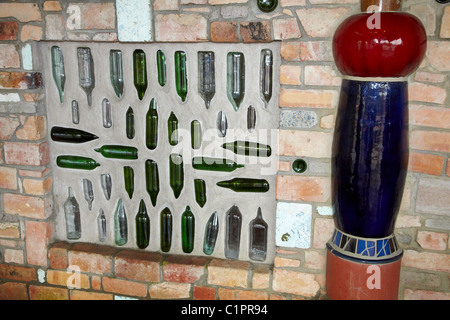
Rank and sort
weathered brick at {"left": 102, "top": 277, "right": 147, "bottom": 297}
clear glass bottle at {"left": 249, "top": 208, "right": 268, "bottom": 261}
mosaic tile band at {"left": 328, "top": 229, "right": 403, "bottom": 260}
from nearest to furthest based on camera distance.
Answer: mosaic tile band at {"left": 328, "top": 229, "right": 403, "bottom": 260} < clear glass bottle at {"left": 249, "top": 208, "right": 268, "bottom": 261} < weathered brick at {"left": 102, "top": 277, "right": 147, "bottom": 297}

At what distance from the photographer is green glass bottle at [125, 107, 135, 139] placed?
2.02 meters

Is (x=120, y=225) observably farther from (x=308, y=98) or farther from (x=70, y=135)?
(x=308, y=98)

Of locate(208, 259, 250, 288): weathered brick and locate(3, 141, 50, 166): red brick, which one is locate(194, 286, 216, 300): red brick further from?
locate(3, 141, 50, 166): red brick

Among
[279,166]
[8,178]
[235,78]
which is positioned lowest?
[8,178]

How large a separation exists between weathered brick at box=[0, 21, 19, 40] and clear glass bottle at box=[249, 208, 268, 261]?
4.41 ft

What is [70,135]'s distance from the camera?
6.88 ft

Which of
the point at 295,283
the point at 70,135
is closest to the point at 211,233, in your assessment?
the point at 295,283

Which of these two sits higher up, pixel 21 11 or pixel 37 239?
pixel 21 11

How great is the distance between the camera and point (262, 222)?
6.56 feet

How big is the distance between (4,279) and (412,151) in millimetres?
2014

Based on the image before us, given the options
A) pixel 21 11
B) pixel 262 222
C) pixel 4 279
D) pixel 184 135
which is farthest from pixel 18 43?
pixel 262 222

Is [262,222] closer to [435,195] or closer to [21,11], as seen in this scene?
[435,195]

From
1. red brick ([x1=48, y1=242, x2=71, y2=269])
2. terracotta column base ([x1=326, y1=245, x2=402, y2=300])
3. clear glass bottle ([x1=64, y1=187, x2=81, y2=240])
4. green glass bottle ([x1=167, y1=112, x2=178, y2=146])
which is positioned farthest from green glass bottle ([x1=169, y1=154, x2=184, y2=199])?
terracotta column base ([x1=326, y1=245, x2=402, y2=300])

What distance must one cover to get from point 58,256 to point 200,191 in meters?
0.78
